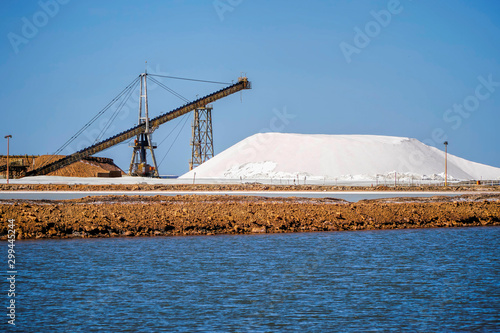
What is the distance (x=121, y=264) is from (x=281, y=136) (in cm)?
6627

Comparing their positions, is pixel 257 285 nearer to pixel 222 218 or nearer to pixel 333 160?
pixel 222 218

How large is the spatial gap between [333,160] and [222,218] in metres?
47.1

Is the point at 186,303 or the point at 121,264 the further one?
the point at 121,264

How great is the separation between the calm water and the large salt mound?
155 ft

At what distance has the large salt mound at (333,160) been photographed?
6975 cm

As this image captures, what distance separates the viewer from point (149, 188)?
1962 inches

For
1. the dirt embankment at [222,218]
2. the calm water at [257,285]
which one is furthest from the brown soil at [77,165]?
the calm water at [257,285]

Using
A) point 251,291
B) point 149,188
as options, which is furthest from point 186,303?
point 149,188

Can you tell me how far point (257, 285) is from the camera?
14641 mm

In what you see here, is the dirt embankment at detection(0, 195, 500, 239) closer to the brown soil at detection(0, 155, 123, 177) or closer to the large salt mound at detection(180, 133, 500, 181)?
the large salt mound at detection(180, 133, 500, 181)

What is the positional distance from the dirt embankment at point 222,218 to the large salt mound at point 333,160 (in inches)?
1451

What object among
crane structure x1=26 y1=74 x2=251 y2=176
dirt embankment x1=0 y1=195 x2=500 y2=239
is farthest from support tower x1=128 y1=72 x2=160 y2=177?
dirt embankment x1=0 y1=195 x2=500 y2=239

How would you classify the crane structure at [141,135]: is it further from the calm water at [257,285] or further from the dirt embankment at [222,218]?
the calm water at [257,285]

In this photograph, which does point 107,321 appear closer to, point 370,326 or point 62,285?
point 62,285
